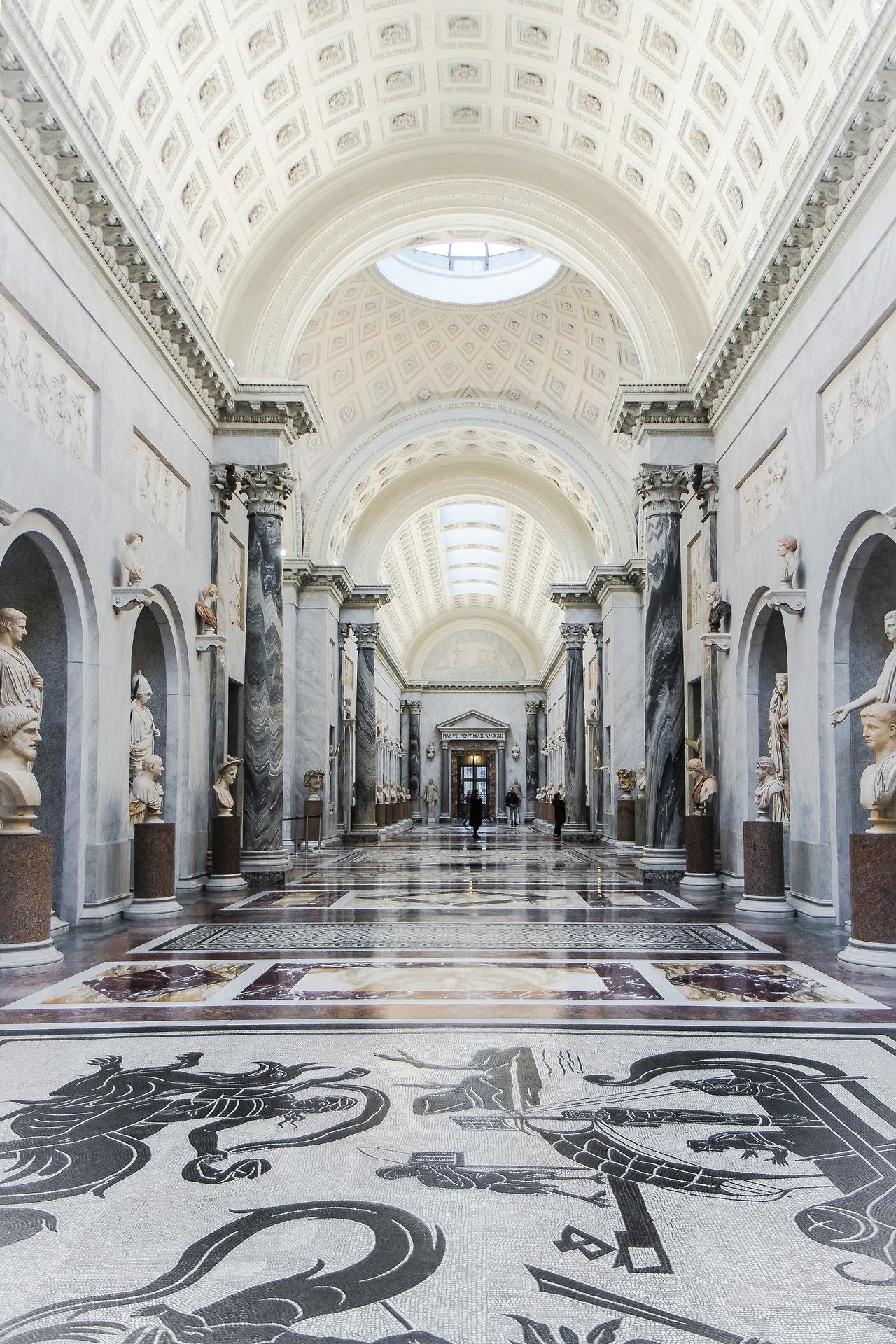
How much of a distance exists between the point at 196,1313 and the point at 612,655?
→ 1002 inches

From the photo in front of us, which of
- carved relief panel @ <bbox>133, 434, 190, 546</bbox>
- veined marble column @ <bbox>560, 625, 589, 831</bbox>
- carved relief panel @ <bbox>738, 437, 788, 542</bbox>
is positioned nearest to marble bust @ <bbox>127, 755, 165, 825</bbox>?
carved relief panel @ <bbox>133, 434, 190, 546</bbox>

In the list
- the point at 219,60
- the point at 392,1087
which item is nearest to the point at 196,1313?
the point at 392,1087

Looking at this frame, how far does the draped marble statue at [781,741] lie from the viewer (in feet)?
41.1

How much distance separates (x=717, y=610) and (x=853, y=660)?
4.57 m

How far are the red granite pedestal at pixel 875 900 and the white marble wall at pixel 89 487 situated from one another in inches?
299

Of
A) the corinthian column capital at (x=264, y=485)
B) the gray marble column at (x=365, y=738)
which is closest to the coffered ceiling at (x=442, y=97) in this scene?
the corinthian column capital at (x=264, y=485)

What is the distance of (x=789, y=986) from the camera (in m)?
7.52

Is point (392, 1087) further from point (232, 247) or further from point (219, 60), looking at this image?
point (232, 247)

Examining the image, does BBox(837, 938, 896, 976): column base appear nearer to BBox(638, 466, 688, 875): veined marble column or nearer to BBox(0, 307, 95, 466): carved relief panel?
BBox(638, 466, 688, 875): veined marble column

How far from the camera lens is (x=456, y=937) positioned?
10.0 m

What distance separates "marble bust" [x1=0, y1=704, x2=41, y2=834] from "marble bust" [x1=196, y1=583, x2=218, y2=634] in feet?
22.2

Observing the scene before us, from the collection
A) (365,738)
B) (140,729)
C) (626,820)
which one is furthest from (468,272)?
(140,729)

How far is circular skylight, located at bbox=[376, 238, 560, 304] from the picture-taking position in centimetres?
2638

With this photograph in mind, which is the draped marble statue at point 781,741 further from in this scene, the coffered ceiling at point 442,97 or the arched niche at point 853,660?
the coffered ceiling at point 442,97
